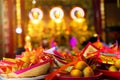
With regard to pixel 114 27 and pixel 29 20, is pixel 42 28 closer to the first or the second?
pixel 29 20

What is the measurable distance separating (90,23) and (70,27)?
1.82ft

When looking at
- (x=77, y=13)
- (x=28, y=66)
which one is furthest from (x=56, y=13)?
(x=28, y=66)

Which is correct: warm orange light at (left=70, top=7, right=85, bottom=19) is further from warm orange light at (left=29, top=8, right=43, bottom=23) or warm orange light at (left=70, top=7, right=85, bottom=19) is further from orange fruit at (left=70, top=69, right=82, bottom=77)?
orange fruit at (left=70, top=69, right=82, bottom=77)

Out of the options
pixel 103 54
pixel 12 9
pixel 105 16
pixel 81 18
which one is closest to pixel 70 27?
pixel 81 18

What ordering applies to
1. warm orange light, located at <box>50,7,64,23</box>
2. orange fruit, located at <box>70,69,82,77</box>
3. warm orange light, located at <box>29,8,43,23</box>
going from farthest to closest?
1. warm orange light, located at <box>50,7,64,23</box>
2. warm orange light, located at <box>29,8,43,23</box>
3. orange fruit, located at <box>70,69,82,77</box>

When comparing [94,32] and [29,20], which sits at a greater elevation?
[29,20]

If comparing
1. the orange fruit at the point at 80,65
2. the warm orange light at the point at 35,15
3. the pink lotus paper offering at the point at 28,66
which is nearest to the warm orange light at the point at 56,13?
the warm orange light at the point at 35,15

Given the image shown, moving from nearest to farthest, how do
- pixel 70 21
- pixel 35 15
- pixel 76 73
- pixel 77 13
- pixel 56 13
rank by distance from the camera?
pixel 76 73 < pixel 35 15 < pixel 56 13 < pixel 77 13 < pixel 70 21

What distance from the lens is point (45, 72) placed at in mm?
1184

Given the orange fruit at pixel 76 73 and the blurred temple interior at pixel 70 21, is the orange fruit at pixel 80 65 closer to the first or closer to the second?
the orange fruit at pixel 76 73

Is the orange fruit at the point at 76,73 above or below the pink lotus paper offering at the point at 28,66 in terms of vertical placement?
below

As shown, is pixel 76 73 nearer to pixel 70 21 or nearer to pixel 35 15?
pixel 35 15

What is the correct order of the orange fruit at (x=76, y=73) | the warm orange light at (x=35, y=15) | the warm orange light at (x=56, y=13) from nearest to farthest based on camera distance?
the orange fruit at (x=76, y=73)
the warm orange light at (x=35, y=15)
the warm orange light at (x=56, y=13)

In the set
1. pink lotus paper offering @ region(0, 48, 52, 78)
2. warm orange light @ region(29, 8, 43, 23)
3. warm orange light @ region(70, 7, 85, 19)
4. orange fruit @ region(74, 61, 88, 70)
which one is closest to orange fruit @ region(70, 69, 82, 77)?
orange fruit @ region(74, 61, 88, 70)
